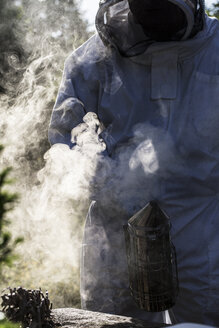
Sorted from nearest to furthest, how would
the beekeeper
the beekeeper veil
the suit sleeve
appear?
the beekeeper veil
the beekeeper
the suit sleeve

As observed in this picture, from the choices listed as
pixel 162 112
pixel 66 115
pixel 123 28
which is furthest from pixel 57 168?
pixel 123 28

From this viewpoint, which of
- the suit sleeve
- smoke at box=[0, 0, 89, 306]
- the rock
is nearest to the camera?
the rock

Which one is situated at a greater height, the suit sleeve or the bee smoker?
the suit sleeve

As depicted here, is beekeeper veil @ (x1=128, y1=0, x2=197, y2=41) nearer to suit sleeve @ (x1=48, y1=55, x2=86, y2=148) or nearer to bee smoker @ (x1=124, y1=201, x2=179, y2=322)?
suit sleeve @ (x1=48, y1=55, x2=86, y2=148)

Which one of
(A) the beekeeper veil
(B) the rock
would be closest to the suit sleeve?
(A) the beekeeper veil

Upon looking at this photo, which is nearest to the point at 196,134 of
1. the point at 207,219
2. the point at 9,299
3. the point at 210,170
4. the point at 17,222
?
the point at 210,170

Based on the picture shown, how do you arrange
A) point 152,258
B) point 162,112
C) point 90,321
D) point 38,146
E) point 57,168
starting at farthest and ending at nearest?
1. point 38,146
2. point 57,168
3. point 162,112
4. point 90,321
5. point 152,258

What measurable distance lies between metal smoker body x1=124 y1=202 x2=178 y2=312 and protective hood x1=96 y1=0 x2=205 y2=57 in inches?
38.8

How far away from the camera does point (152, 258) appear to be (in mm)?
1866

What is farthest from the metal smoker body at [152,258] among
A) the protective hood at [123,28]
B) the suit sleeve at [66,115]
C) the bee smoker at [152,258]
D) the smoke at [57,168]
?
the protective hood at [123,28]

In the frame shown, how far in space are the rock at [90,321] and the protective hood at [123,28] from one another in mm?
1455

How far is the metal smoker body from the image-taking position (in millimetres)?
1839

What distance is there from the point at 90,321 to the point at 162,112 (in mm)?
1217

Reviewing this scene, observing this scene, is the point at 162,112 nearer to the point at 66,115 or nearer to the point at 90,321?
the point at 66,115
